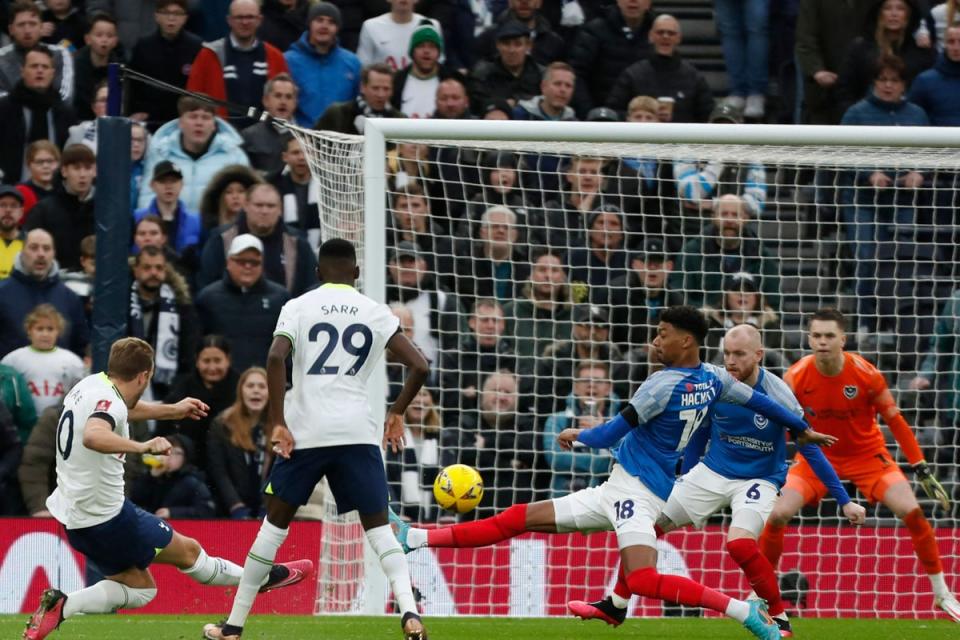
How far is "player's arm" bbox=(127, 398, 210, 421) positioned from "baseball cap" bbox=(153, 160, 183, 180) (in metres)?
4.52

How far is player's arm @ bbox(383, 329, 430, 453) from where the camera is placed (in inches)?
318

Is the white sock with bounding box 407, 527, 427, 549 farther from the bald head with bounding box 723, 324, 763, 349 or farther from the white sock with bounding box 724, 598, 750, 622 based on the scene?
the bald head with bounding box 723, 324, 763, 349

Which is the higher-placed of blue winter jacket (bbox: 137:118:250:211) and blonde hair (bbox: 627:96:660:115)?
blonde hair (bbox: 627:96:660:115)

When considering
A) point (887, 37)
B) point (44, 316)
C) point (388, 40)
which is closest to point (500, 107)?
point (388, 40)

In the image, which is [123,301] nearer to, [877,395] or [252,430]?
[252,430]

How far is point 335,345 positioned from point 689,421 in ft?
6.82

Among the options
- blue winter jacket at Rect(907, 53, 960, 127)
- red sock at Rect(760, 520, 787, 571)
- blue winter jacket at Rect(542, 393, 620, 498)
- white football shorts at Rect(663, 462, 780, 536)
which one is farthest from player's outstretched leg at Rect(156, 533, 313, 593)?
blue winter jacket at Rect(907, 53, 960, 127)

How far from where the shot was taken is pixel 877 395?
10.7 metres

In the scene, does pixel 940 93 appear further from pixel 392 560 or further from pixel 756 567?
pixel 392 560

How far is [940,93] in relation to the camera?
1426 centimetres

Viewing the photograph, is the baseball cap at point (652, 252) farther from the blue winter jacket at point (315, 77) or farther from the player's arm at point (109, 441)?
the player's arm at point (109, 441)

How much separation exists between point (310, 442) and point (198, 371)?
14.0 ft

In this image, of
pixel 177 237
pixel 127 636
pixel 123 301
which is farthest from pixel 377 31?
pixel 127 636

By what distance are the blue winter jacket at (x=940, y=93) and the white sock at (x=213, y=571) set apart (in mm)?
8314
